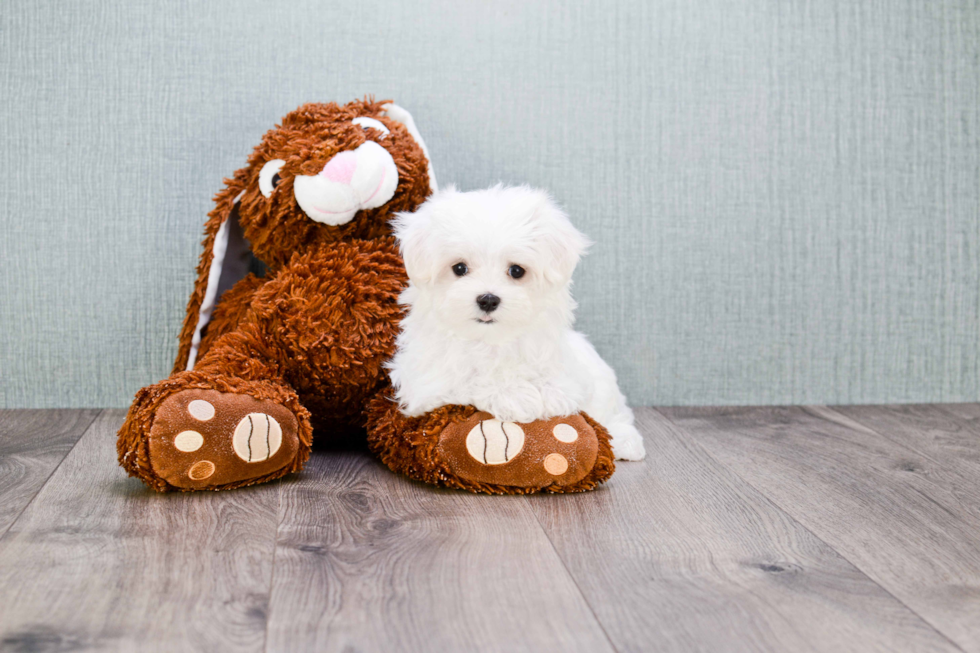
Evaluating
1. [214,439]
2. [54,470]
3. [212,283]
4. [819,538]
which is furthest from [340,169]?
[819,538]

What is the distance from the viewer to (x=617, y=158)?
161 cm

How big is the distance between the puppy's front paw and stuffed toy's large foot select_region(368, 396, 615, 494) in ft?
0.50

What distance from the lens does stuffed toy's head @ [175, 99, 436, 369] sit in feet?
4.07

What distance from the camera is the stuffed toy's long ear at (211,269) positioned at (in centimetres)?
137

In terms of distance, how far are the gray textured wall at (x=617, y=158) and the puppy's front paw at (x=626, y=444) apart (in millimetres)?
359

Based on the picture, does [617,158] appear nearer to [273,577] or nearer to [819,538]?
[819,538]

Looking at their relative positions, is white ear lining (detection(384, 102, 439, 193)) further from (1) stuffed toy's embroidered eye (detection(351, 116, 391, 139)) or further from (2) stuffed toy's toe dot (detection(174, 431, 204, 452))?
(2) stuffed toy's toe dot (detection(174, 431, 204, 452))

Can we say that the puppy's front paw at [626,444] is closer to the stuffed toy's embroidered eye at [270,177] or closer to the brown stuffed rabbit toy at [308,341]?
the brown stuffed rabbit toy at [308,341]

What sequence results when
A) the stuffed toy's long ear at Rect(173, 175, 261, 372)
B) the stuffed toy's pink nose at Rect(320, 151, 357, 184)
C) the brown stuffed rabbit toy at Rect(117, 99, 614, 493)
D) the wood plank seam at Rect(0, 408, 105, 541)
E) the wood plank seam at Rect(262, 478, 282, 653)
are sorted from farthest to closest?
the stuffed toy's long ear at Rect(173, 175, 261, 372) → the stuffed toy's pink nose at Rect(320, 151, 357, 184) → the brown stuffed rabbit toy at Rect(117, 99, 614, 493) → the wood plank seam at Rect(0, 408, 105, 541) → the wood plank seam at Rect(262, 478, 282, 653)

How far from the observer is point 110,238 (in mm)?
1524

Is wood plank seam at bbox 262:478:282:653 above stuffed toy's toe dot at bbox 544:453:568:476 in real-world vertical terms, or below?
below

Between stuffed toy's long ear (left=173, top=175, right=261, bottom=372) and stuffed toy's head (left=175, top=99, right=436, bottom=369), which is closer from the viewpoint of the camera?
stuffed toy's head (left=175, top=99, right=436, bottom=369)

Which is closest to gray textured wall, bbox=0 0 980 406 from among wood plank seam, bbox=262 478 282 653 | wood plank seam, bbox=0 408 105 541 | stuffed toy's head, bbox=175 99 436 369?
wood plank seam, bbox=0 408 105 541

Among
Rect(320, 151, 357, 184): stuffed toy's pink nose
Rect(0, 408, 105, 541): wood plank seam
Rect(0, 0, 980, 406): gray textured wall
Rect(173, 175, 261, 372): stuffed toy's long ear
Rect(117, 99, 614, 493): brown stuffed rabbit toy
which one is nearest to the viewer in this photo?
Rect(0, 408, 105, 541): wood plank seam
